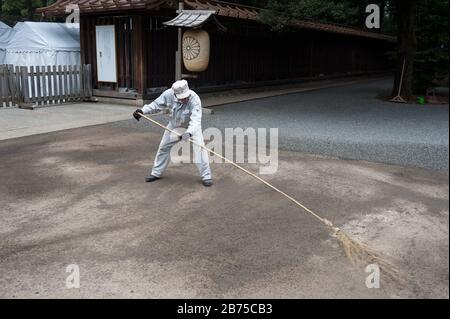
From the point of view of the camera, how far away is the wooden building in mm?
13773

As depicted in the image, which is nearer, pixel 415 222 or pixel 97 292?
pixel 97 292

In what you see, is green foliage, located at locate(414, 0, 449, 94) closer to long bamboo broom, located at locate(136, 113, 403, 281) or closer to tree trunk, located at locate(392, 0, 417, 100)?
tree trunk, located at locate(392, 0, 417, 100)

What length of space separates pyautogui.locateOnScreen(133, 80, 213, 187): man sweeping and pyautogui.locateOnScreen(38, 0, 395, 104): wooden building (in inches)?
277

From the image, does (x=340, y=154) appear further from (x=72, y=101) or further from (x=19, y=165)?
(x=72, y=101)

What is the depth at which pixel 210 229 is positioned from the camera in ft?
16.1

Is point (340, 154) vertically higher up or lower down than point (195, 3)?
lower down

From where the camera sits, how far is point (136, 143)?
356 inches

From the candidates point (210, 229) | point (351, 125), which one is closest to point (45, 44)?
point (351, 125)

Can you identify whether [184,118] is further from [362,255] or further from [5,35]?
[5,35]

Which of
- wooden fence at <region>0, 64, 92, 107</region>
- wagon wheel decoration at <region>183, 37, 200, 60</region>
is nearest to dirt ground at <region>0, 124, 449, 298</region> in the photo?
wagon wheel decoration at <region>183, 37, 200, 60</region>

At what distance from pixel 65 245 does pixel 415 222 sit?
351 centimetres

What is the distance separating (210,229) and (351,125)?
7.02m
